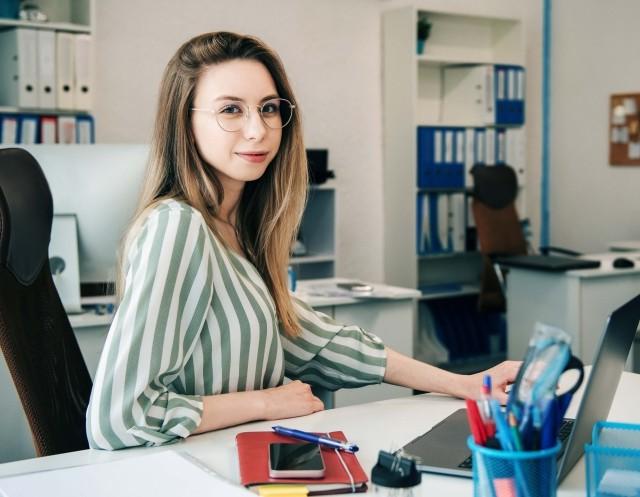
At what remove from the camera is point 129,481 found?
117 cm

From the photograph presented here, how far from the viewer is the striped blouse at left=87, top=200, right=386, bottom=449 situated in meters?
1.30

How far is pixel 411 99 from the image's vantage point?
17.2 ft

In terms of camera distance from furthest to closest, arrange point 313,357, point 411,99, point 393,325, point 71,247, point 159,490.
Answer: point 411,99
point 393,325
point 71,247
point 313,357
point 159,490

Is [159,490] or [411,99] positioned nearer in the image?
[159,490]

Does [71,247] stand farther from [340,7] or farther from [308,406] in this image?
[340,7]

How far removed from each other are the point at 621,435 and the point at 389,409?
500 millimetres

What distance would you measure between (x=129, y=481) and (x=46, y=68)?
3187mm

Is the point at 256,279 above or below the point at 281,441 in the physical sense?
above

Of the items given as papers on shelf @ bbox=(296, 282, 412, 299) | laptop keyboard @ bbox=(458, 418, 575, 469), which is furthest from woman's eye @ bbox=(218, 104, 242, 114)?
papers on shelf @ bbox=(296, 282, 412, 299)

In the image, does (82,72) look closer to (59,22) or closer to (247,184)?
(59,22)

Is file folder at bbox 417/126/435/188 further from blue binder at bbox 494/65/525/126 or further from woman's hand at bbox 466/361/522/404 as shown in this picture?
woman's hand at bbox 466/361/522/404

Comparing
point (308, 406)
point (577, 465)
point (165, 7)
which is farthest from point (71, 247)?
point (165, 7)

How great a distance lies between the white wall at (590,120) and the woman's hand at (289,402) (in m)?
4.42

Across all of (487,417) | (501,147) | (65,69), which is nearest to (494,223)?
(501,147)
